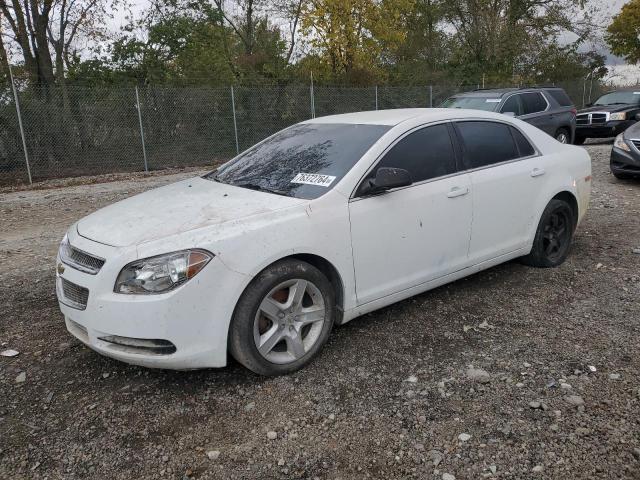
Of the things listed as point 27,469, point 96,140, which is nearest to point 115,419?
point 27,469

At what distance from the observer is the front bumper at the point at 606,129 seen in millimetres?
15234

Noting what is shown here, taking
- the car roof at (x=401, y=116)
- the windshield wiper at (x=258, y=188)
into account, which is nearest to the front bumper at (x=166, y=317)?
the windshield wiper at (x=258, y=188)

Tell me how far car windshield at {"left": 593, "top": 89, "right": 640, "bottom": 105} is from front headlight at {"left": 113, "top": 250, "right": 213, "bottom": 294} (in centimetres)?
1670

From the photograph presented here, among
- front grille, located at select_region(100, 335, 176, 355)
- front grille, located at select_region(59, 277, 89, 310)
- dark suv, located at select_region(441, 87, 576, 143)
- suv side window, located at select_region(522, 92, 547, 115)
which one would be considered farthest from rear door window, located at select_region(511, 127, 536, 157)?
suv side window, located at select_region(522, 92, 547, 115)

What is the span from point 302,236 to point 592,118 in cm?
1503

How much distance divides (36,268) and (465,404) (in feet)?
15.1

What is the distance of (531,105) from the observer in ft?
38.2

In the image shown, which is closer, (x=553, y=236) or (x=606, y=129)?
(x=553, y=236)

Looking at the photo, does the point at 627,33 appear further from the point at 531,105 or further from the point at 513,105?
the point at 513,105

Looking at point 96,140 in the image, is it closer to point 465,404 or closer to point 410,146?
point 410,146

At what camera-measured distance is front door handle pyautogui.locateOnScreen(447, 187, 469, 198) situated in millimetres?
4066

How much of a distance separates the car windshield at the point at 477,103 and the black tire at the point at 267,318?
868 cm

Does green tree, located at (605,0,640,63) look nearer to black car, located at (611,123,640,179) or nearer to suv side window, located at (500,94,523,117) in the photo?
suv side window, located at (500,94,523,117)

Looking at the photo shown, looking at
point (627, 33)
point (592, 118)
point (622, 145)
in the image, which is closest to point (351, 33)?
point (592, 118)
